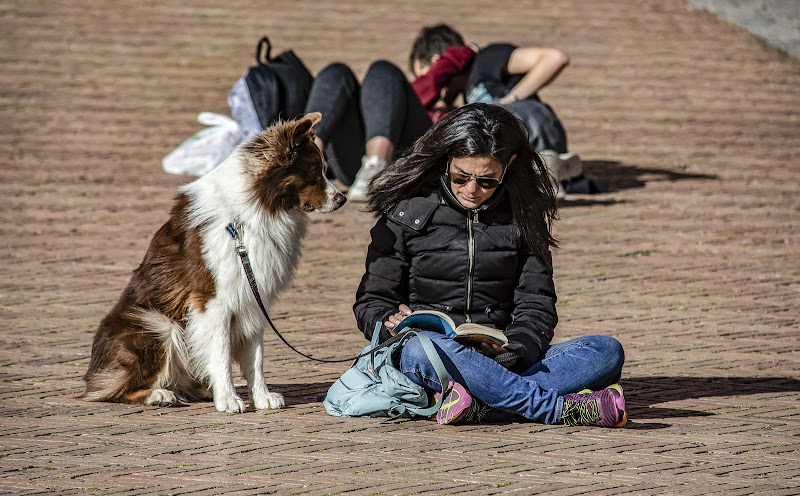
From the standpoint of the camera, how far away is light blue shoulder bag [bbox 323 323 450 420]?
182 inches

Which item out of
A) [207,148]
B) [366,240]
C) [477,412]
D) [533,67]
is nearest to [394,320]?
[477,412]

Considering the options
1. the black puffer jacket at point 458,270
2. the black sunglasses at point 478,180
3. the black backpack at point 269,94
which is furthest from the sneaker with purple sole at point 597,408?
the black backpack at point 269,94

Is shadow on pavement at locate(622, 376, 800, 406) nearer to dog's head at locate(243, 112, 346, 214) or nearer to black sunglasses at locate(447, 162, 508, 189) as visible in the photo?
black sunglasses at locate(447, 162, 508, 189)

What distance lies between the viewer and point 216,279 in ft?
15.9

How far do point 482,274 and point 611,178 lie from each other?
23.8 feet

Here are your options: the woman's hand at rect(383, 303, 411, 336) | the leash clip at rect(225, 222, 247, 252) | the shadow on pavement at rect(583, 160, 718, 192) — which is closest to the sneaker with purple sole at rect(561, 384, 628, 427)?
the woman's hand at rect(383, 303, 411, 336)

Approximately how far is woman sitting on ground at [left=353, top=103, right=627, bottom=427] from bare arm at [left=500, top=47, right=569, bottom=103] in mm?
4953

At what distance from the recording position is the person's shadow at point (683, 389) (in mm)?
5078

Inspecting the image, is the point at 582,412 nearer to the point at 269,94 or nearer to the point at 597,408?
the point at 597,408

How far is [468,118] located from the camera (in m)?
4.75

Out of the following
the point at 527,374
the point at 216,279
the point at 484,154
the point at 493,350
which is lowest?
the point at 527,374

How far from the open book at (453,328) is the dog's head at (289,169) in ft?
2.51

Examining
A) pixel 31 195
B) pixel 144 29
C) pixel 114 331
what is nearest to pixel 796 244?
pixel 114 331

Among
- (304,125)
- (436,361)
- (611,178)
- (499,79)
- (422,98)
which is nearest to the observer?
(436,361)
